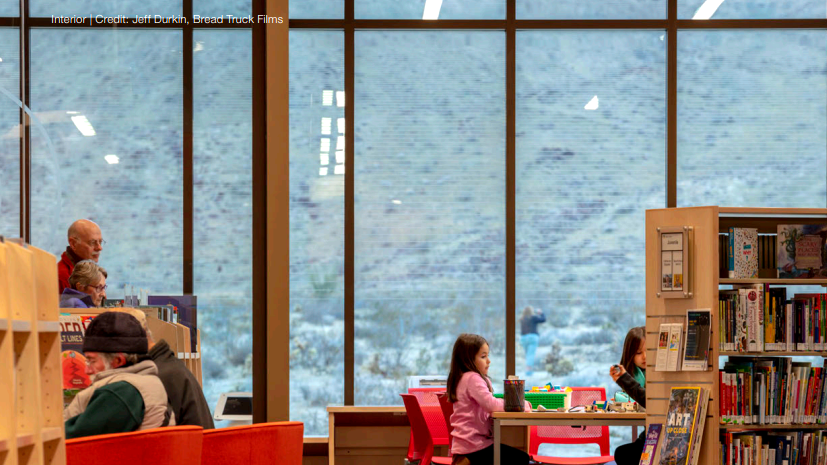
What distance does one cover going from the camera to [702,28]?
25.6ft

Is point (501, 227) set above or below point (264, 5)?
below

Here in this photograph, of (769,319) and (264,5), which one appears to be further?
(264,5)

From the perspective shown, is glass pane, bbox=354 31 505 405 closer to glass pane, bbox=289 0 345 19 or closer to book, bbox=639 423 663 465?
glass pane, bbox=289 0 345 19

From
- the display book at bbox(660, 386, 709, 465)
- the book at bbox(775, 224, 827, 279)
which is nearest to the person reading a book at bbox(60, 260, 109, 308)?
the display book at bbox(660, 386, 709, 465)

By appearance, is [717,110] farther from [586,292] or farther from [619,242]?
[586,292]

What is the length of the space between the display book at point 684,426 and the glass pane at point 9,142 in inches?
158

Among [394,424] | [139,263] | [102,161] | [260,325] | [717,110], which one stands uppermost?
[717,110]

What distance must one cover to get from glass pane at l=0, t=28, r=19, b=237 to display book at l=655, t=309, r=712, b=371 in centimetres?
392

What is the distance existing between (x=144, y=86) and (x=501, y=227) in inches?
127

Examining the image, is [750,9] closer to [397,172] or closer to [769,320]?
[397,172]

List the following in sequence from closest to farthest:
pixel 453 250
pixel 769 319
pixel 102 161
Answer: pixel 769 319
pixel 102 161
pixel 453 250

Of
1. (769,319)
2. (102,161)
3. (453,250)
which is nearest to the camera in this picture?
(769,319)

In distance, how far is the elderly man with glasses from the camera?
574cm

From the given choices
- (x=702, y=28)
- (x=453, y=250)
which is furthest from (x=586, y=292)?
(x=702, y=28)
